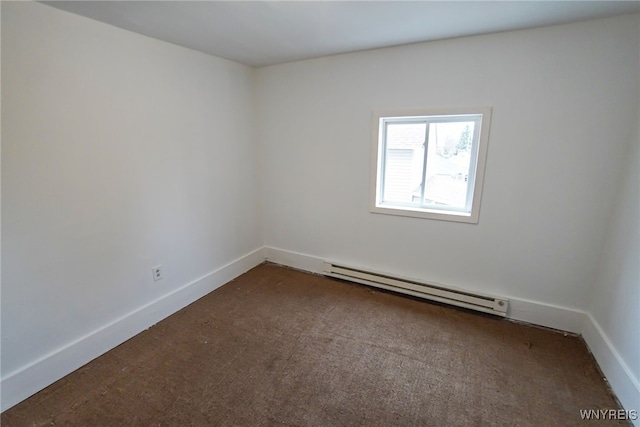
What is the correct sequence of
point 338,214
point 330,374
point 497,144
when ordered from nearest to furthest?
1. point 330,374
2. point 497,144
3. point 338,214

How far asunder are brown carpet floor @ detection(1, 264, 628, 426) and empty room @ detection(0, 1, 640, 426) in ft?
0.05

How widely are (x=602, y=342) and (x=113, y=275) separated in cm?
331

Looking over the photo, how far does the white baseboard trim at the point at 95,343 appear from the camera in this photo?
5.24ft

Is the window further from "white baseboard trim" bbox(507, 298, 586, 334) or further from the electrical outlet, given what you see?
the electrical outlet

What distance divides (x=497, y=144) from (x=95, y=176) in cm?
280

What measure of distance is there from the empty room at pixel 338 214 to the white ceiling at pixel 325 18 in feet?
0.07

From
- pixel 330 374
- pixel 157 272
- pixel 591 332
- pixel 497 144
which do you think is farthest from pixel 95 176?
pixel 591 332

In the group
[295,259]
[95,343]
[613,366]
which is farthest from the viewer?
[295,259]

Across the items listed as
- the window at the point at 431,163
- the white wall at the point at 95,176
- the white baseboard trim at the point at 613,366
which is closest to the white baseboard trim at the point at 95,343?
the white wall at the point at 95,176

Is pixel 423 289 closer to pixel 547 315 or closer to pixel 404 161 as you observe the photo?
pixel 547 315

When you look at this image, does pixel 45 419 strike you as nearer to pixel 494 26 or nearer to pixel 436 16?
pixel 436 16

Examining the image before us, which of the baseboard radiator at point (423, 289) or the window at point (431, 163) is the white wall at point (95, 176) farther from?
the window at point (431, 163)

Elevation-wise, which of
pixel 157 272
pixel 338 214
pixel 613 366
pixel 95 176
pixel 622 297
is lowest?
pixel 613 366

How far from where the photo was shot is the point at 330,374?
180 centimetres
